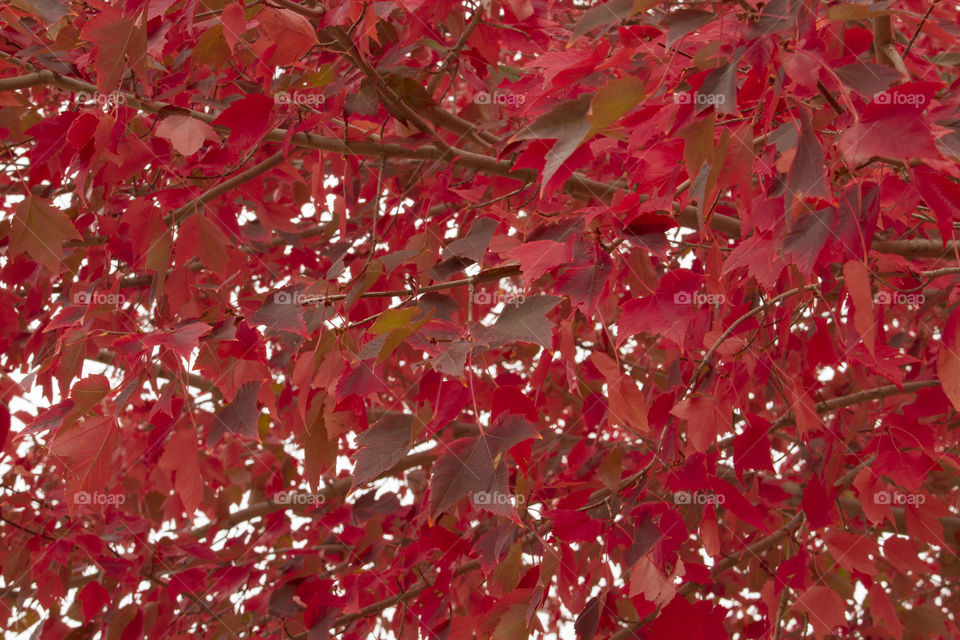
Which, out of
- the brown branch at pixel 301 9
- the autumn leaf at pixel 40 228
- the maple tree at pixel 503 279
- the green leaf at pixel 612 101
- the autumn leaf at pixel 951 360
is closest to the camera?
the green leaf at pixel 612 101

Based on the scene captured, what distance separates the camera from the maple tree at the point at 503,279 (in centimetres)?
83

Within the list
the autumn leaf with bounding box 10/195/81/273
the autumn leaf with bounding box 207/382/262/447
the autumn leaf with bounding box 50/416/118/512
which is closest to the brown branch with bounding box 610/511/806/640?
the autumn leaf with bounding box 207/382/262/447

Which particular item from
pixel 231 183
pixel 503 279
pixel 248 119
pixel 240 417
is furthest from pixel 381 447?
pixel 231 183

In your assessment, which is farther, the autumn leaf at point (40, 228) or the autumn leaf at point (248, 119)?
the autumn leaf at point (40, 228)

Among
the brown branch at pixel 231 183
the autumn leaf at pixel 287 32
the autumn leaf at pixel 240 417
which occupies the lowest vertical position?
the autumn leaf at pixel 240 417

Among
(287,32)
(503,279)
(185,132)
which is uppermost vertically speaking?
(287,32)

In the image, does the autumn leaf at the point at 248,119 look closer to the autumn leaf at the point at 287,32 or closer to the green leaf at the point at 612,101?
the autumn leaf at the point at 287,32

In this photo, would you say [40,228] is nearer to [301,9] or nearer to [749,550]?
[301,9]

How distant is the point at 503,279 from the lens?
153 cm

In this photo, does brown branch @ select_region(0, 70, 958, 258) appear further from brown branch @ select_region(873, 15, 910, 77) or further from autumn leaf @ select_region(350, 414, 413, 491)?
autumn leaf @ select_region(350, 414, 413, 491)

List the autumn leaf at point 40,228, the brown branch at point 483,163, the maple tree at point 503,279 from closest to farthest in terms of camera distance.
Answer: the maple tree at point 503,279 → the autumn leaf at point 40,228 → the brown branch at point 483,163

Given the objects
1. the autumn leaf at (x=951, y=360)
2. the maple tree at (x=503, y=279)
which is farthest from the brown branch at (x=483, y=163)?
the autumn leaf at (x=951, y=360)

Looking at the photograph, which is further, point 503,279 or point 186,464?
point 503,279

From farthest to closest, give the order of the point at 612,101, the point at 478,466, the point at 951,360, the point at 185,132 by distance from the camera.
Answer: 1. the point at 185,132
2. the point at 951,360
3. the point at 478,466
4. the point at 612,101
